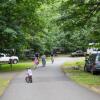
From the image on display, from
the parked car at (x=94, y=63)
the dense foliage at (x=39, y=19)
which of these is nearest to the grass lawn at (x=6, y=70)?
the dense foliage at (x=39, y=19)

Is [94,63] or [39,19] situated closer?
[94,63]

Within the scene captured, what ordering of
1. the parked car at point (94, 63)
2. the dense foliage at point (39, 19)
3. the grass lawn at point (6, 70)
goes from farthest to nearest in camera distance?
the parked car at point (94, 63), the dense foliage at point (39, 19), the grass lawn at point (6, 70)

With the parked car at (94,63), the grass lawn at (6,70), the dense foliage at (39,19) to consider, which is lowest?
the grass lawn at (6,70)

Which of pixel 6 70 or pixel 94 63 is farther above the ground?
pixel 94 63

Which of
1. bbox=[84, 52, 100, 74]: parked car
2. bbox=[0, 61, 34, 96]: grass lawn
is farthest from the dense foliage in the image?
bbox=[0, 61, 34, 96]: grass lawn

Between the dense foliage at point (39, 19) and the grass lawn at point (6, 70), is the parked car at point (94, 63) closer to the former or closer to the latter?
the dense foliage at point (39, 19)

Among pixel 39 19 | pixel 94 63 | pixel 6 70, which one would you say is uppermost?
pixel 39 19

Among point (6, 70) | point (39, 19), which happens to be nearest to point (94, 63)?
point (6, 70)

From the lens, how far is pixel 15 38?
4316 cm

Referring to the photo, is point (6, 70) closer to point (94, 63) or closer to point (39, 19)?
point (39, 19)

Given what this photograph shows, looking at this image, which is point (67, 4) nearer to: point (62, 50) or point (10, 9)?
point (10, 9)

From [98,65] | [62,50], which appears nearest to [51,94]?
[98,65]

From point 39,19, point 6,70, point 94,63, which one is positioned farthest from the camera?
point 39,19

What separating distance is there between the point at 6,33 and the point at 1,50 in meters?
7.58
